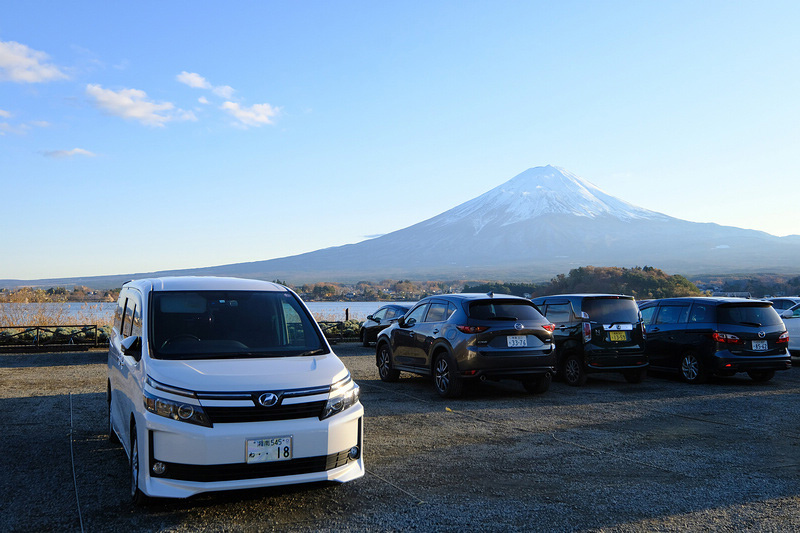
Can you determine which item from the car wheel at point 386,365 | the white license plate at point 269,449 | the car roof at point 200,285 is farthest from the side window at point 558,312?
the white license plate at point 269,449

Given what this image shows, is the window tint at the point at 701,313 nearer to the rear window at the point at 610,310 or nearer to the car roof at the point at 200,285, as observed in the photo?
the rear window at the point at 610,310

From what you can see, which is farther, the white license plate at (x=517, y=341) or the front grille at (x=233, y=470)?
the white license plate at (x=517, y=341)

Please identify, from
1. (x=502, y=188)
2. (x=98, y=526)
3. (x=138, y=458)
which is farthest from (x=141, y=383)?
(x=502, y=188)

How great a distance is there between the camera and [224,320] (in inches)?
222

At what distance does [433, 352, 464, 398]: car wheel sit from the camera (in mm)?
9648

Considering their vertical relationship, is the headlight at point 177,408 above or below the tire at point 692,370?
above

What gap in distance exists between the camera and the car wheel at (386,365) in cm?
1175

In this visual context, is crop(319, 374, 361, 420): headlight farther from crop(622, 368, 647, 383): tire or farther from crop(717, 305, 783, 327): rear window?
crop(717, 305, 783, 327): rear window

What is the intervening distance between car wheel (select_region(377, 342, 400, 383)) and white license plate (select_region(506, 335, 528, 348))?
275 centimetres

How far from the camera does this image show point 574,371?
11383 mm

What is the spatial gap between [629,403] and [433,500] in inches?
219

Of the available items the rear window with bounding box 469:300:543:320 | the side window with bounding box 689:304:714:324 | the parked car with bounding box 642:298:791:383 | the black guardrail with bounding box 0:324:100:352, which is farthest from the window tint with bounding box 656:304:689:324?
the black guardrail with bounding box 0:324:100:352

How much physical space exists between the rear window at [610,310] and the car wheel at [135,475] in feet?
26.9

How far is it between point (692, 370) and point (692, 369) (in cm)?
2
